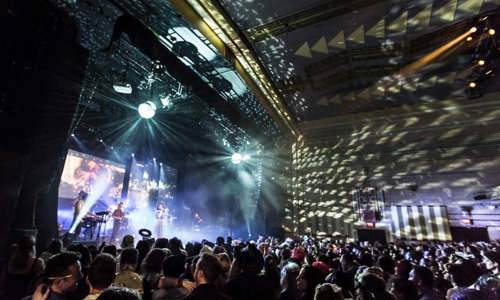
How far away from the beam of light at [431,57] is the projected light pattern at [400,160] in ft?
10.1

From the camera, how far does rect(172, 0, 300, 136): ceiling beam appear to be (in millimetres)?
5087

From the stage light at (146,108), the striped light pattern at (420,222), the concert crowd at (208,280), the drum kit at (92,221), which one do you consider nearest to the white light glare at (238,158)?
the stage light at (146,108)

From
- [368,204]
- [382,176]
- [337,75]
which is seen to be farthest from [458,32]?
[368,204]

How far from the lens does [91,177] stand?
27.6 feet

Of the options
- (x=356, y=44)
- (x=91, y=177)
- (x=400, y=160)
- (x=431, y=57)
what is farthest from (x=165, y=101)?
(x=400, y=160)

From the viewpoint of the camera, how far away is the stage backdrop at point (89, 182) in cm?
773

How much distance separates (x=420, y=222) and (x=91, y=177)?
41.2 ft

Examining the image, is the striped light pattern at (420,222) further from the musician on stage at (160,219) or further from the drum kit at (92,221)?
the drum kit at (92,221)

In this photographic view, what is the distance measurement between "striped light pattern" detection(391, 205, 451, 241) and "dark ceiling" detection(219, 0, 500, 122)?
4.49 meters

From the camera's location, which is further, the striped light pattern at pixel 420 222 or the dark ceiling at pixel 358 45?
the striped light pattern at pixel 420 222

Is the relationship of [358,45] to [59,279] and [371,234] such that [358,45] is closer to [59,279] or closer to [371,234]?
[371,234]

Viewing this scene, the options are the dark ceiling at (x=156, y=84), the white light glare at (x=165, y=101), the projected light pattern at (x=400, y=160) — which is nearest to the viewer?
the dark ceiling at (x=156, y=84)

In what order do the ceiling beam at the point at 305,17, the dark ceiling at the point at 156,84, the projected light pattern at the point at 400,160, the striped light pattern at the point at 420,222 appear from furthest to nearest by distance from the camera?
the striped light pattern at the point at 420,222, the projected light pattern at the point at 400,160, the ceiling beam at the point at 305,17, the dark ceiling at the point at 156,84

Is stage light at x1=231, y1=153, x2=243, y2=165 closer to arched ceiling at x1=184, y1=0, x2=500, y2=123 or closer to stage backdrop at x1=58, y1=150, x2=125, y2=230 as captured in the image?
arched ceiling at x1=184, y1=0, x2=500, y2=123
